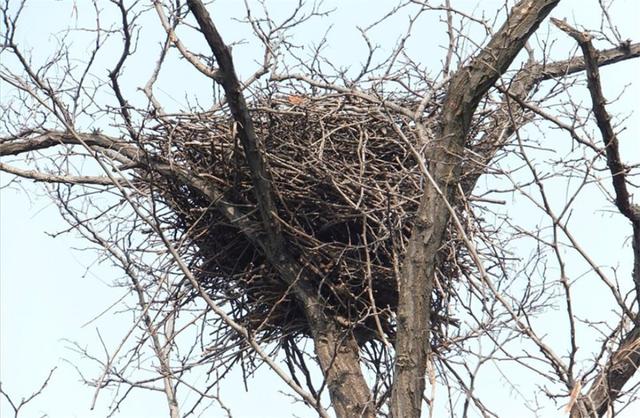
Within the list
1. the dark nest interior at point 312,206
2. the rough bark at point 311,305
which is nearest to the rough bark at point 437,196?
the rough bark at point 311,305

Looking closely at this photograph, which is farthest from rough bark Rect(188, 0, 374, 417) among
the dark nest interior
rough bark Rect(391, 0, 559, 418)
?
rough bark Rect(391, 0, 559, 418)

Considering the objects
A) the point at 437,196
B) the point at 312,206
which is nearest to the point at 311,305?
the point at 312,206

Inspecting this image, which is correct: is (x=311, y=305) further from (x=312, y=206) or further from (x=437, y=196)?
(x=437, y=196)

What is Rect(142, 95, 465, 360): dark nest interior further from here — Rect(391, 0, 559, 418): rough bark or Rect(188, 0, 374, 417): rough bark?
Rect(391, 0, 559, 418): rough bark

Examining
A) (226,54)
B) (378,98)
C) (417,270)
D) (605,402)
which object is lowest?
(605,402)

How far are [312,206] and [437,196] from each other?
99 centimetres

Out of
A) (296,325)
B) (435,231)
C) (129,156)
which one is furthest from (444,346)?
(129,156)

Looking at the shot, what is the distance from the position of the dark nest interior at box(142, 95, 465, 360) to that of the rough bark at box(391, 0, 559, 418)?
551mm

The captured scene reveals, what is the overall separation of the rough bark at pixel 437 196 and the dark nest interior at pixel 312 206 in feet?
1.81

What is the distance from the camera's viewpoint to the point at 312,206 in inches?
201

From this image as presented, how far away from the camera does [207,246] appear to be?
5340mm

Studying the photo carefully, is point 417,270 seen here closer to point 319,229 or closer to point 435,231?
point 435,231

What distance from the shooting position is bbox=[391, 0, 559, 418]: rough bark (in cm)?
420

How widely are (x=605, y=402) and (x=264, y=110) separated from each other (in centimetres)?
200
